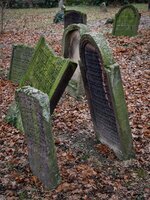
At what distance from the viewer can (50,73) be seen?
6.90 m

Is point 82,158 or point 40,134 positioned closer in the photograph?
point 40,134

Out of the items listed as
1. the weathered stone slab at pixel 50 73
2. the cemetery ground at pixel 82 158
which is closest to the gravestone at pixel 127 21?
the cemetery ground at pixel 82 158

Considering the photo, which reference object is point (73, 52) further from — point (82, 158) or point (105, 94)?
point (82, 158)

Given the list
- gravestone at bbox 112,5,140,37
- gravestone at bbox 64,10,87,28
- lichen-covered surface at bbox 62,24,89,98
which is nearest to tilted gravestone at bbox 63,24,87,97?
lichen-covered surface at bbox 62,24,89,98

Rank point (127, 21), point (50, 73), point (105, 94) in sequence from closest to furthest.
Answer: point (105, 94), point (50, 73), point (127, 21)

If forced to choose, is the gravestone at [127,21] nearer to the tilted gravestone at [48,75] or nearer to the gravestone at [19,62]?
→ the gravestone at [19,62]

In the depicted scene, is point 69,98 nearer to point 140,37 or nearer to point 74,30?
point 74,30

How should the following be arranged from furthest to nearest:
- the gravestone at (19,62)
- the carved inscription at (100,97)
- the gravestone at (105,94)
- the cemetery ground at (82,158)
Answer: the gravestone at (19,62) → the carved inscription at (100,97) → the gravestone at (105,94) → the cemetery ground at (82,158)

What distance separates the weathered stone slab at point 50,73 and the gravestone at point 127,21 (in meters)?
7.70

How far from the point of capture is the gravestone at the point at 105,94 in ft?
18.3

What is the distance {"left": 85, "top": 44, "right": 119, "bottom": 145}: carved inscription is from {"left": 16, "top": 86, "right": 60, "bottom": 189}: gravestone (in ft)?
3.93

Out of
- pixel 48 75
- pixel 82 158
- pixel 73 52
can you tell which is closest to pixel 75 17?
pixel 73 52

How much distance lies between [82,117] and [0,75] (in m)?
4.71

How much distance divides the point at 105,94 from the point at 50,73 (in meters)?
1.38
